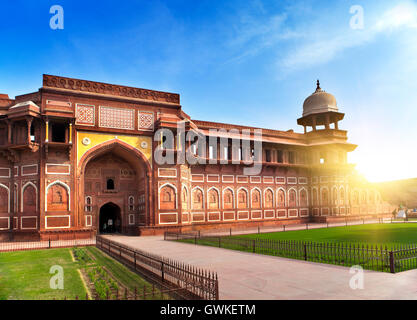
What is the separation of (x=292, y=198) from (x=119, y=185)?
55.9ft

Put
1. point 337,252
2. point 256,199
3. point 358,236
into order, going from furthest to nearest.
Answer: point 256,199, point 358,236, point 337,252

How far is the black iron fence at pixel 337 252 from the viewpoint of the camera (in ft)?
29.6

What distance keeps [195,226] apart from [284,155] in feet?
38.3

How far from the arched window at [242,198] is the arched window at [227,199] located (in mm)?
758

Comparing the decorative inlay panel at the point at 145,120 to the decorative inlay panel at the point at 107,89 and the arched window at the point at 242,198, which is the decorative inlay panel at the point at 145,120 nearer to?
the decorative inlay panel at the point at 107,89

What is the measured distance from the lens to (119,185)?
24344mm

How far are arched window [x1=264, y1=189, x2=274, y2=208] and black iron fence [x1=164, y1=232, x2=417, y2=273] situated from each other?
45.3ft

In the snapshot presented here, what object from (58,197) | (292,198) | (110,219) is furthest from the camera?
(292,198)

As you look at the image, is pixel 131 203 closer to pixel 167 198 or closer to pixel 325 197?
pixel 167 198

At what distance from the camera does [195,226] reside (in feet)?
84.5

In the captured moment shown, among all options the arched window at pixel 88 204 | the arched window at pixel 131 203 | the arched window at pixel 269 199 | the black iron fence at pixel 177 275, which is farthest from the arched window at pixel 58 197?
the arched window at pixel 269 199

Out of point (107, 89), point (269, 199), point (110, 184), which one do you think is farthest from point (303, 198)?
→ point (107, 89)
